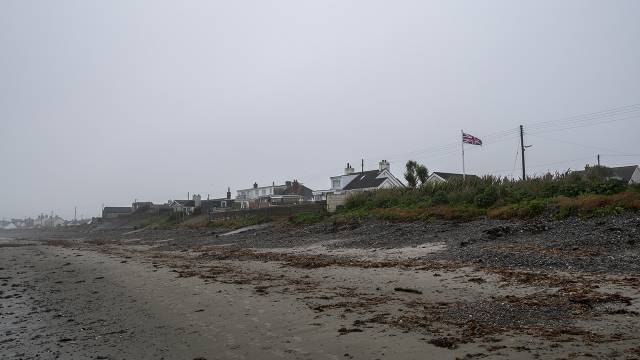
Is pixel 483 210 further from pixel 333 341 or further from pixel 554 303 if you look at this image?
pixel 333 341

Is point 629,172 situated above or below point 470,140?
below

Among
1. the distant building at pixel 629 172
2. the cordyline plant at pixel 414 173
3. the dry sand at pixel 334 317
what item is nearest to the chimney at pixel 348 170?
the cordyline plant at pixel 414 173

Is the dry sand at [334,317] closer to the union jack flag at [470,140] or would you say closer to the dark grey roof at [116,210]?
the union jack flag at [470,140]

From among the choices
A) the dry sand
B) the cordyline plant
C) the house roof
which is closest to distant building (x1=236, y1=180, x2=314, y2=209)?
the house roof

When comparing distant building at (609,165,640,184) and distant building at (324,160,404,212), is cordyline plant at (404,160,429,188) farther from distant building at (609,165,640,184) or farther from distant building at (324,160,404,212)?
distant building at (609,165,640,184)

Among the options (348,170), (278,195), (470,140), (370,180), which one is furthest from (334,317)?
(278,195)

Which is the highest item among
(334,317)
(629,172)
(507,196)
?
(629,172)

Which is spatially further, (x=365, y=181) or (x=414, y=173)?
(x=365, y=181)

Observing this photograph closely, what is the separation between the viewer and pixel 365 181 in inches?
2773

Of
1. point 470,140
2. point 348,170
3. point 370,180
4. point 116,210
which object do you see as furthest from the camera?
point 116,210

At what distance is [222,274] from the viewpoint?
15578mm

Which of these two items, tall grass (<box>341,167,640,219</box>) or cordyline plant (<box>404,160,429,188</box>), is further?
cordyline plant (<box>404,160,429,188</box>)

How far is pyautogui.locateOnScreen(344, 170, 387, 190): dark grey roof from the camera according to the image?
67438mm

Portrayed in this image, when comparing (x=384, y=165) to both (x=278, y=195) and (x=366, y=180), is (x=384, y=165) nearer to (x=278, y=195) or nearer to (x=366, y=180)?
(x=366, y=180)
